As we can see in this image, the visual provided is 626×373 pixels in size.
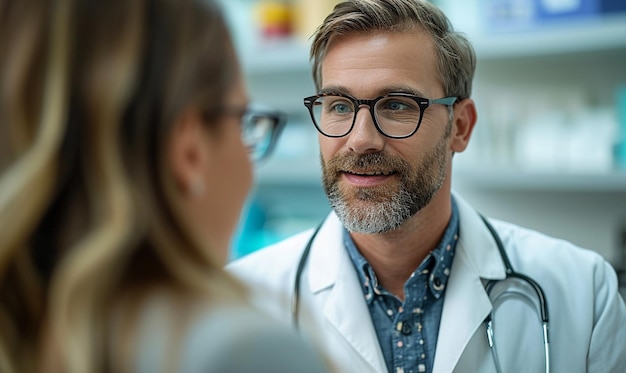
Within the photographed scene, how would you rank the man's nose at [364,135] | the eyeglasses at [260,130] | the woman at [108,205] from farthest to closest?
the man's nose at [364,135] → the eyeglasses at [260,130] → the woman at [108,205]

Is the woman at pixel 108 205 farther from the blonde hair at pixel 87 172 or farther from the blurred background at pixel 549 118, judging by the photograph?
the blurred background at pixel 549 118

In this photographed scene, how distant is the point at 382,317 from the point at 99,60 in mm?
483

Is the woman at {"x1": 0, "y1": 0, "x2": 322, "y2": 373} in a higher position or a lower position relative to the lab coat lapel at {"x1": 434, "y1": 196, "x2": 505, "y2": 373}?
higher

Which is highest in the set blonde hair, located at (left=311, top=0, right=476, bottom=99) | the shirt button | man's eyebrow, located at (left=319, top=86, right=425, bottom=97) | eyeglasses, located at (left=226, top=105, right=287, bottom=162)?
blonde hair, located at (left=311, top=0, right=476, bottom=99)

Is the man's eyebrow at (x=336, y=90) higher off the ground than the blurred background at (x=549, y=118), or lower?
higher

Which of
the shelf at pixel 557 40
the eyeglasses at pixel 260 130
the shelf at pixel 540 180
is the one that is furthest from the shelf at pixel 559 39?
the eyeglasses at pixel 260 130

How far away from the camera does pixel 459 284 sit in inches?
30.4

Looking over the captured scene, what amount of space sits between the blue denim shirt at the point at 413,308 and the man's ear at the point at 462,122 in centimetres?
11

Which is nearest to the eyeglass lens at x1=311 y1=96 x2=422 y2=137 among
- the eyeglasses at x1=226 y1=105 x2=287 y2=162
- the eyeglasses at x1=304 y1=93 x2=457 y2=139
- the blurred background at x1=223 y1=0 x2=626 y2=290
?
the eyeglasses at x1=304 y1=93 x2=457 y2=139

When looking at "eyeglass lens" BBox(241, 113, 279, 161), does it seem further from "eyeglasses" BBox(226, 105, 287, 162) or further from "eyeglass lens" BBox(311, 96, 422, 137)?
"eyeglass lens" BBox(311, 96, 422, 137)

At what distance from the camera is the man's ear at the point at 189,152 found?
446 millimetres

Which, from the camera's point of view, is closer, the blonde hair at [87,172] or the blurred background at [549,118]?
the blonde hair at [87,172]

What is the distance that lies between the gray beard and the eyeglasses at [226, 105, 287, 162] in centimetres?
12

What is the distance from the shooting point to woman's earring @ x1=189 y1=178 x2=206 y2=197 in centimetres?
46
